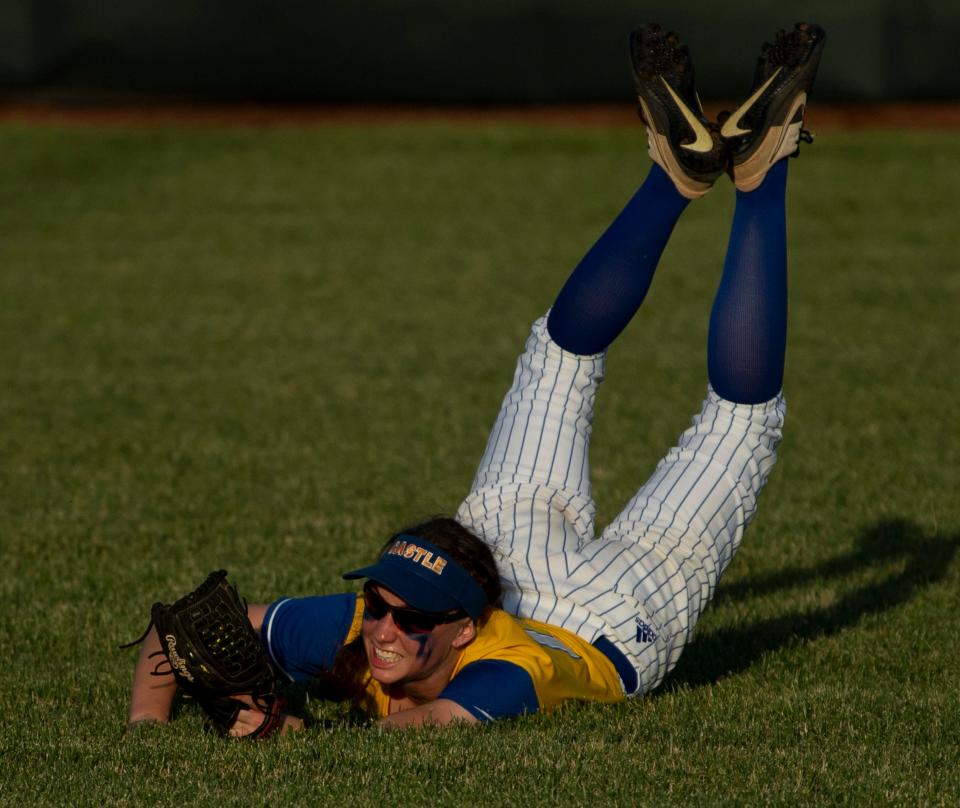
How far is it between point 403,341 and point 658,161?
5893 millimetres

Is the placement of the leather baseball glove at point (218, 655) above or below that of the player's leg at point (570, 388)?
below

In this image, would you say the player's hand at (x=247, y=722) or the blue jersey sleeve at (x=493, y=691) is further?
the player's hand at (x=247, y=722)

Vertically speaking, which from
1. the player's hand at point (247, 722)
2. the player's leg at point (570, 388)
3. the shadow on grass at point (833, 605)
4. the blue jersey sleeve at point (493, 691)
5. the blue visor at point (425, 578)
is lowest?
the shadow on grass at point (833, 605)

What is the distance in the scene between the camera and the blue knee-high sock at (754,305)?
5070mm

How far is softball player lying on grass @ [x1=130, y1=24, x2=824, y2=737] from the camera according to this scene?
175 inches

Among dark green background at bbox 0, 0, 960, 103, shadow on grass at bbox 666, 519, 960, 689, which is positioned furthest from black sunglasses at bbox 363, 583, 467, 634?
dark green background at bbox 0, 0, 960, 103

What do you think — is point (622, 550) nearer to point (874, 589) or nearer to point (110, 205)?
point (874, 589)

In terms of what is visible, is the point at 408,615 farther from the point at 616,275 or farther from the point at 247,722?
the point at 616,275

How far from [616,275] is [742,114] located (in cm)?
65

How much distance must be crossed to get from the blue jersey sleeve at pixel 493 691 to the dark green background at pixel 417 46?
354 inches

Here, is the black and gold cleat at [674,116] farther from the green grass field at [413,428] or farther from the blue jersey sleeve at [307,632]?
the blue jersey sleeve at [307,632]

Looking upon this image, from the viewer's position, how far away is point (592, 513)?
5.23 m

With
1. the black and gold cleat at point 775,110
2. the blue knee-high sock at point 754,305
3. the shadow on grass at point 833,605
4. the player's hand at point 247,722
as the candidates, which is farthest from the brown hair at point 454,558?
the black and gold cleat at point 775,110

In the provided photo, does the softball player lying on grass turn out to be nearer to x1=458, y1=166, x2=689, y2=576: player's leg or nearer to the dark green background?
x1=458, y1=166, x2=689, y2=576: player's leg
